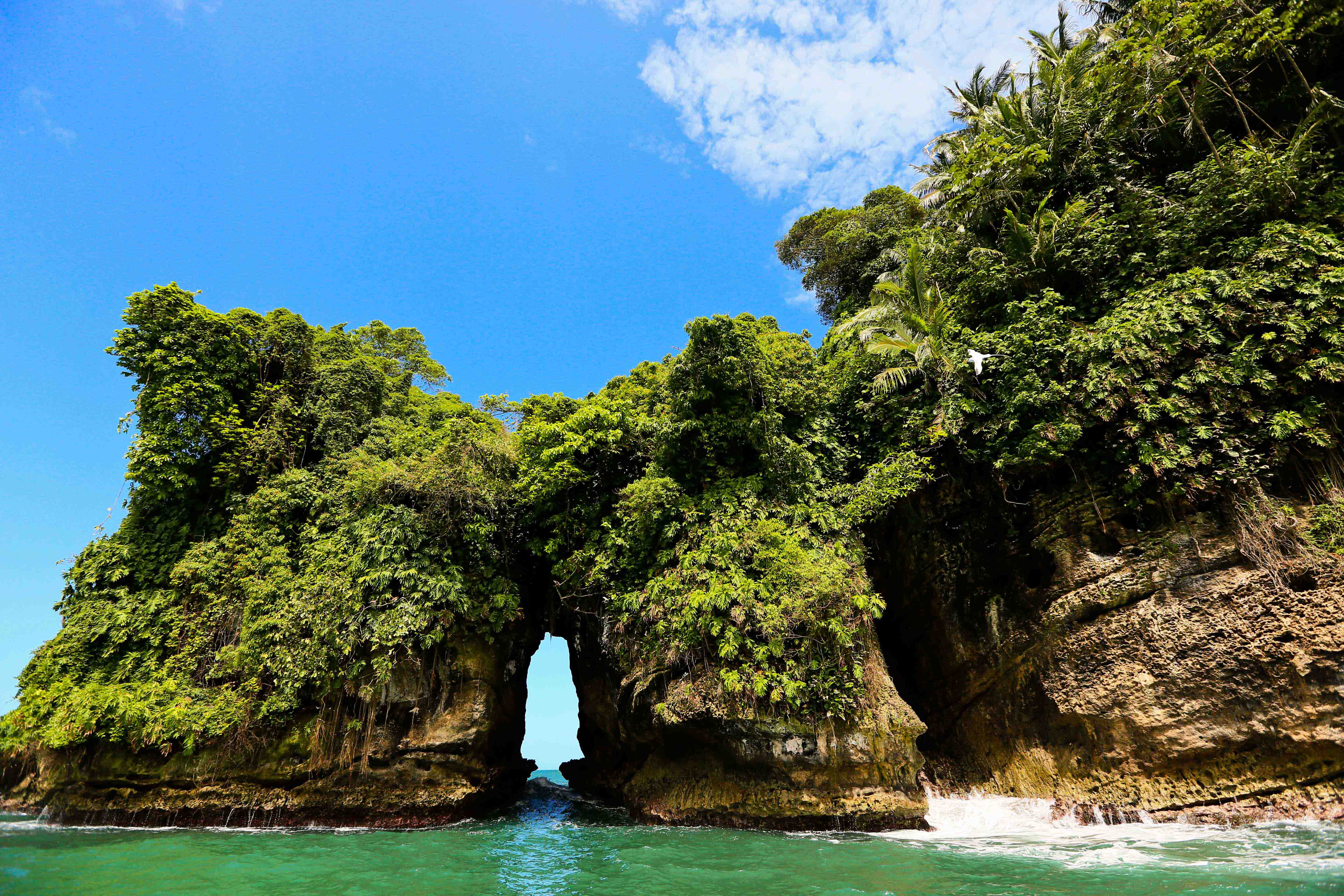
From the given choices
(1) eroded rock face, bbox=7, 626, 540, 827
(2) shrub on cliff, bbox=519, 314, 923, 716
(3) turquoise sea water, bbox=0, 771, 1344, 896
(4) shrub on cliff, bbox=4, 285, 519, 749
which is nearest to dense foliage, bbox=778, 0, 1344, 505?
(2) shrub on cliff, bbox=519, 314, 923, 716

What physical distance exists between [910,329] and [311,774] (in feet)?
56.8

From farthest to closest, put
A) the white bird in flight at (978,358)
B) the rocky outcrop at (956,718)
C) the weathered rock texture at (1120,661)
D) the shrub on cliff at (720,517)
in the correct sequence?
the white bird in flight at (978,358), the shrub on cliff at (720,517), the rocky outcrop at (956,718), the weathered rock texture at (1120,661)

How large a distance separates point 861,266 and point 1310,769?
654 inches

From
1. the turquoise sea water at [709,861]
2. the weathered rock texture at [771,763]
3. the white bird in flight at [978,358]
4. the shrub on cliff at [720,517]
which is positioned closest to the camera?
the turquoise sea water at [709,861]

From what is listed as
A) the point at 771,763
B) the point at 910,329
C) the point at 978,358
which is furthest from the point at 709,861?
the point at 910,329

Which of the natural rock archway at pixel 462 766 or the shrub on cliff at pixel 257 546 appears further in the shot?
the shrub on cliff at pixel 257 546

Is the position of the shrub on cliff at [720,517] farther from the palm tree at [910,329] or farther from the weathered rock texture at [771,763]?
the palm tree at [910,329]

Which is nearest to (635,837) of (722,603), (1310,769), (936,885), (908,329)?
(722,603)

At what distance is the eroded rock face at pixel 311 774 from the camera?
13.2 meters

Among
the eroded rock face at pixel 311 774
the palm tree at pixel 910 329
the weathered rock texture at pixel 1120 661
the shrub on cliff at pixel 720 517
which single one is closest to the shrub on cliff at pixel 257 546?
the eroded rock face at pixel 311 774

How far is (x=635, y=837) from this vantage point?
11.2 meters

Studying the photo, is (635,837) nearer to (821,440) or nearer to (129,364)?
(821,440)

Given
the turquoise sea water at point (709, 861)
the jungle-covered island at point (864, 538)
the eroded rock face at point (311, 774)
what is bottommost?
the turquoise sea water at point (709, 861)

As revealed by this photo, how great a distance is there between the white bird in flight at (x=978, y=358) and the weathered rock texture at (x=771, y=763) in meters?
6.52
